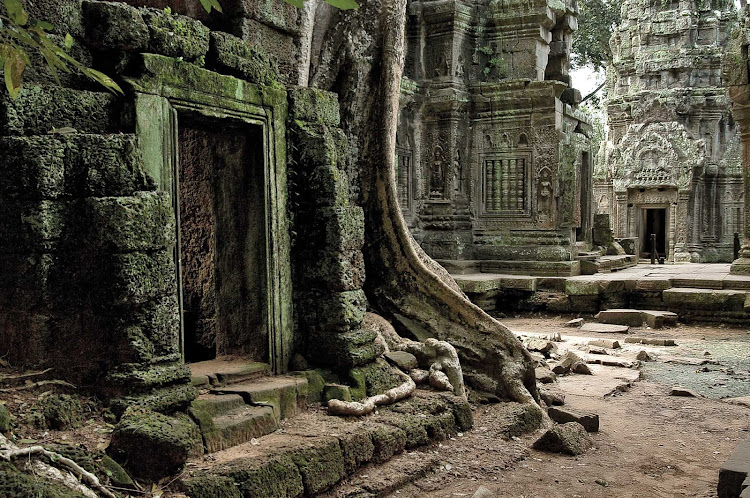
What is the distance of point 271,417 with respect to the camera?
378cm

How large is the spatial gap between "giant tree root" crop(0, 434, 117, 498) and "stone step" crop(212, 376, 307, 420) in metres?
1.13

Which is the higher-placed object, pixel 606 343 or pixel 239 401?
pixel 239 401

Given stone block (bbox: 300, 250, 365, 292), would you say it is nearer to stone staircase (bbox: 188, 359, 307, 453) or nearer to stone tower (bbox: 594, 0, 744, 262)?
stone staircase (bbox: 188, 359, 307, 453)

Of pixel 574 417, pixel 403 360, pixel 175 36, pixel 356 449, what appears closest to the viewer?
pixel 175 36

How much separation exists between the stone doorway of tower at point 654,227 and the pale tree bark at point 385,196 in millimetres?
17760

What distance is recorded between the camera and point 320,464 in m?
3.55

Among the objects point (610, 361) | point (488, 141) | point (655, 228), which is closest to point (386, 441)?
point (610, 361)

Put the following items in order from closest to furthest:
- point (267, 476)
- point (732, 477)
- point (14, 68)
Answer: point (14, 68), point (267, 476), point (732, 477)

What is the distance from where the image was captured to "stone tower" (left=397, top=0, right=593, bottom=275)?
11.6 meters

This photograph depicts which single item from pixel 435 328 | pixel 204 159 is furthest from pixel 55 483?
pixel 435 328

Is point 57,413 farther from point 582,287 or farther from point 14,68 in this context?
point 582,287

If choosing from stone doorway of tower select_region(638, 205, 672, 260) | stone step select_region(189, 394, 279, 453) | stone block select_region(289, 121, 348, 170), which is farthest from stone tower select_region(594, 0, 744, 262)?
stone step select_region(189, 394, 279, 453)

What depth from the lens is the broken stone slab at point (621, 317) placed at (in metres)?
10.3

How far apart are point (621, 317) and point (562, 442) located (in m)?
6.21
